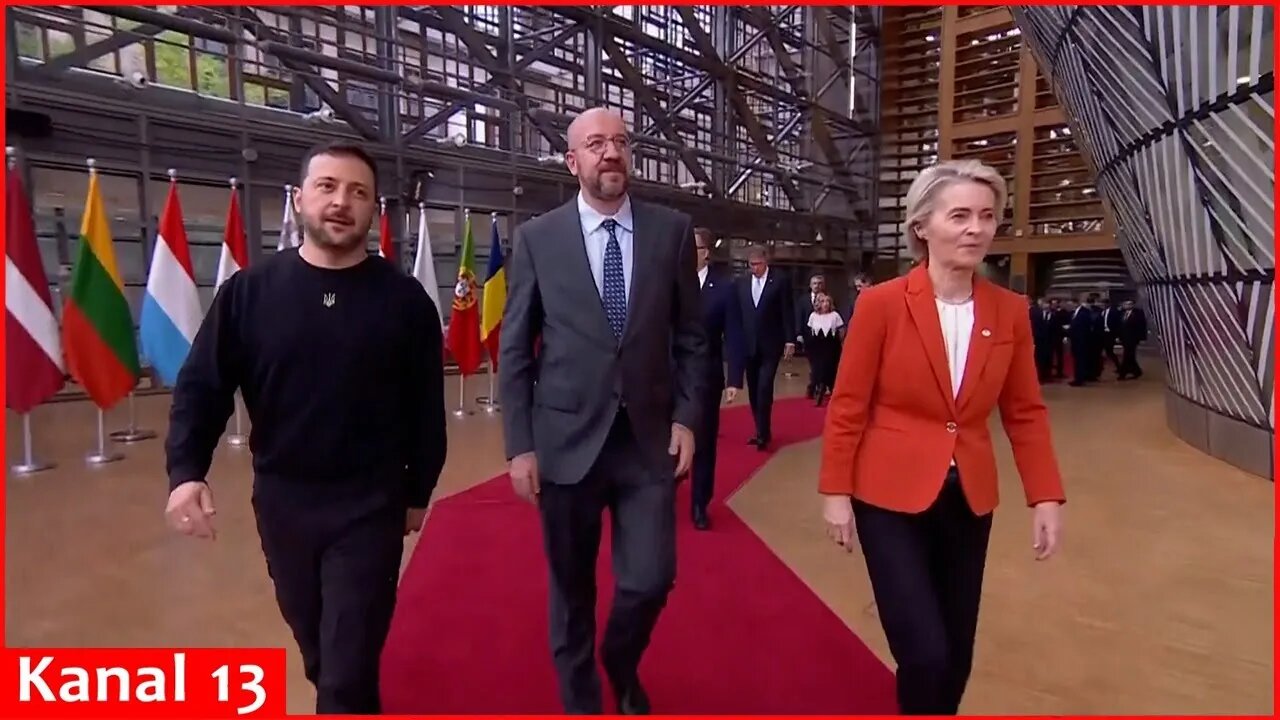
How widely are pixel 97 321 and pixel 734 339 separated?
405 centimetres

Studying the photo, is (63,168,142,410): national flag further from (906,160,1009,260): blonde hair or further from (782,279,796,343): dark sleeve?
(906,160,1009,260): blonde hair

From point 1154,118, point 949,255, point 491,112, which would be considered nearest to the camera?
point 949,255

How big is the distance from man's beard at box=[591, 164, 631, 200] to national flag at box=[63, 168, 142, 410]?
475 centimetres

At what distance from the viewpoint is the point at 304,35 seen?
33.0 ft

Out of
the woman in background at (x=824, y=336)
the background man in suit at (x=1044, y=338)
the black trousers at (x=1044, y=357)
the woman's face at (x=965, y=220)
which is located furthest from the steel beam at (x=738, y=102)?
the woman's face at (x=965, y=220)

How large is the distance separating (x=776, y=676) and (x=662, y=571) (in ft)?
2.31

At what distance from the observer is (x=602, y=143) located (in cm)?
202

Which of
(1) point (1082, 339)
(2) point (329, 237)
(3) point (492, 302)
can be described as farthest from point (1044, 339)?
(2) point (329, 237)

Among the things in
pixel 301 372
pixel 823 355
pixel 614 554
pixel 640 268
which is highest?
pixel 640 268

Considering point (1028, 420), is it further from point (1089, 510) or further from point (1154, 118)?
point (1154, 118)

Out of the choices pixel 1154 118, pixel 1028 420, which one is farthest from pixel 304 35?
pixel 1028 420

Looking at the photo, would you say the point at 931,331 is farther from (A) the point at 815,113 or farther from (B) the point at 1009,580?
(A) the point at 815,113

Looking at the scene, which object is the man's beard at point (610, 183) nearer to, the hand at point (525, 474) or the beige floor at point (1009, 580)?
the hand at point (525, 474)

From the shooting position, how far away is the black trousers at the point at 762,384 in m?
5.58
